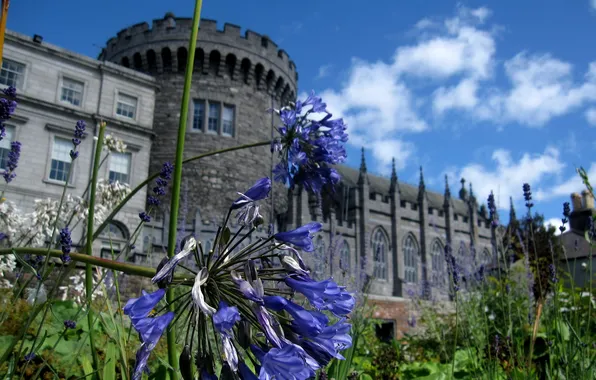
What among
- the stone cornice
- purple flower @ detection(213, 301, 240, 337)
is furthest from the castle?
purple flower @ detection(213, 301, 240, 337)

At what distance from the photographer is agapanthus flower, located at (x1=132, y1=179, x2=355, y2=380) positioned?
984 mm

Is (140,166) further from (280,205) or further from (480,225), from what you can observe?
(480,225)

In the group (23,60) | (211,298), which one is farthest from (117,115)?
(211,298)

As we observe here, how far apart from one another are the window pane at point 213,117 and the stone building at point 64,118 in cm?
402

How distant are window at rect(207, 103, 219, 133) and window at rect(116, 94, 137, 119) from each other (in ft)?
14.8

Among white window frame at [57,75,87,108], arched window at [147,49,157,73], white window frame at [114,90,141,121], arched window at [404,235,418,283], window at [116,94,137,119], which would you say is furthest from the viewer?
arched window at [404,235,418,283]

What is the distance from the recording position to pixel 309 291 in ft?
3.57

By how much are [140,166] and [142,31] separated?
30.9ft

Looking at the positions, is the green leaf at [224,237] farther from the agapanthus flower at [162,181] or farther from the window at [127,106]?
the window at [127,106]

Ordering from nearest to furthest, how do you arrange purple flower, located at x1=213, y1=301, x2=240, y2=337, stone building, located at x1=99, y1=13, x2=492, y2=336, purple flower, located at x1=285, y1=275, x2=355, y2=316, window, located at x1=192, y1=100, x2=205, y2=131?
purple flower, located at x1=213, y1=301, x2=240, y2=337, purple flower, located at x1=285, y1=275, x2=355, y2=316, stone building, located at x1=99, y1=13, x2=492, y2=336, window, located at x1=192, y1=100, x2=205, y2=131

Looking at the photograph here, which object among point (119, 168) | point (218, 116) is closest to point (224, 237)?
point (119, 168)

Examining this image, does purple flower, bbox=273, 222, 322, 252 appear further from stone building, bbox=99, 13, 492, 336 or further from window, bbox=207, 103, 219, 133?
window, bbox=207, 103, 219, 133

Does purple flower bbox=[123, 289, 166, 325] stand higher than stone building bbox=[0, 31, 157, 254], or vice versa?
stone building bbox=[0, 31, 157, 254]

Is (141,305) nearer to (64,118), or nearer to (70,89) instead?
(64,118)
